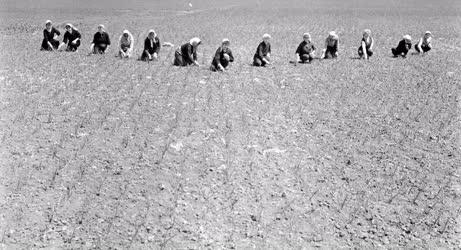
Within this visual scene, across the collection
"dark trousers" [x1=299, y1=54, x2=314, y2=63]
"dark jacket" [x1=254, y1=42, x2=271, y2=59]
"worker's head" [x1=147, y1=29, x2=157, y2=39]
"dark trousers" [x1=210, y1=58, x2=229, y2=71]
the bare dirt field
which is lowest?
the bare dirt field

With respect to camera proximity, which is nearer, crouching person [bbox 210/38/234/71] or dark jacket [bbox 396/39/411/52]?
crouching person [bbox 210/38/234/71]

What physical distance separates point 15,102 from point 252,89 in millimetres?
6216

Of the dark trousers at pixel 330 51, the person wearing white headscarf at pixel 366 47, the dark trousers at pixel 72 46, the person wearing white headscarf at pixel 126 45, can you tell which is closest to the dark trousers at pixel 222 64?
the person wearing white headscarf at pixel 126 45

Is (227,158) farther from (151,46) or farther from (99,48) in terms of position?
(99,48)

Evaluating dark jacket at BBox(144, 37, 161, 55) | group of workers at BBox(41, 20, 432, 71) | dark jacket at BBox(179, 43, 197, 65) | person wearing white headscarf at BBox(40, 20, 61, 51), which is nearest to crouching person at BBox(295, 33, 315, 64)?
group of workers at BBox(41, 20, 432, 71)

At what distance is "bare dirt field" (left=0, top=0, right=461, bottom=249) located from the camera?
23.3 ft

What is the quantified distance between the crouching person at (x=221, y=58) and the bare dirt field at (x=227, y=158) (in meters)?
0.37

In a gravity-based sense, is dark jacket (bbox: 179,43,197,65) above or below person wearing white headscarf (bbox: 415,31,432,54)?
below

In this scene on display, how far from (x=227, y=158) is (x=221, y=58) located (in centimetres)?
726

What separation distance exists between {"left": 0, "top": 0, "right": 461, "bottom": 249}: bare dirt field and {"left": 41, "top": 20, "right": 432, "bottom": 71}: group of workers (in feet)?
2.45

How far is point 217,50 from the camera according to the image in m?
15.5

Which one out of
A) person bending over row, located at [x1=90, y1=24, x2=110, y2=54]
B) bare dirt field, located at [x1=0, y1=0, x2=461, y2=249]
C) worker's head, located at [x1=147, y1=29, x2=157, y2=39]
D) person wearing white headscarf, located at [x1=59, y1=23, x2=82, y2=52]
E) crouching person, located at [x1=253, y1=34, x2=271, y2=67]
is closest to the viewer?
bare dirt field, located at [x1=0, y1=0, x2=461, y2=249]

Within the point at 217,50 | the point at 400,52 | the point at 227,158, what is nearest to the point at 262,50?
the point at 217,50

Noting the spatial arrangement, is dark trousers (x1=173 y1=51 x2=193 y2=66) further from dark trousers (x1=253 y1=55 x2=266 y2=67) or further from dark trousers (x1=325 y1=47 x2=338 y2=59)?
dark trousers (x1=325 y1=47 x2=338 y2=59)
